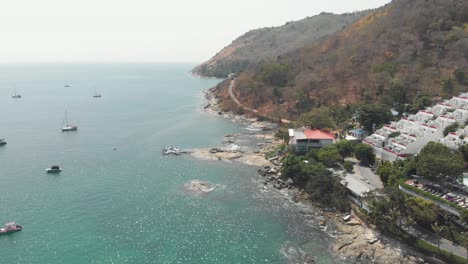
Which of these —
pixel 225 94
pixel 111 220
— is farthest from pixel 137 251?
pixel 225 94

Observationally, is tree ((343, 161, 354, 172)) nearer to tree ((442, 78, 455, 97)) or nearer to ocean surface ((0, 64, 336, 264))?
ocean surface ((0, 64, 336, 264))

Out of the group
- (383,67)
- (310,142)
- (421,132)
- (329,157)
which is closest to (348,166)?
(329,157)

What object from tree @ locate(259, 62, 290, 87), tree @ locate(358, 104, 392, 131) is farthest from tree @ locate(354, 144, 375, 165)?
tree @ locate(259, 62, 290, 87)

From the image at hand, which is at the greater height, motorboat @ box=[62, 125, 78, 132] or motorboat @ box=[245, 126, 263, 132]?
motorboat @ box=[245, 126, 263, 132]

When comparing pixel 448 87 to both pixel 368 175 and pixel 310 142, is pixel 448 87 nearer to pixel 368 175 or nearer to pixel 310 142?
pixel 310 142

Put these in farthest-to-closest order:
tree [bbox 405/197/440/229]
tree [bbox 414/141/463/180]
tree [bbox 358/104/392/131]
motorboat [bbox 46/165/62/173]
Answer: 1. tree [bbox 358/104/392/131]
2. motorboat [bbox 46/165/62/173]
3. tree [bbox 414/141/463/180]
4. tree [bbox 405/197/440/229]

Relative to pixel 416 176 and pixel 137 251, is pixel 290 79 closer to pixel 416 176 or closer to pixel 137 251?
pixel 416 176
